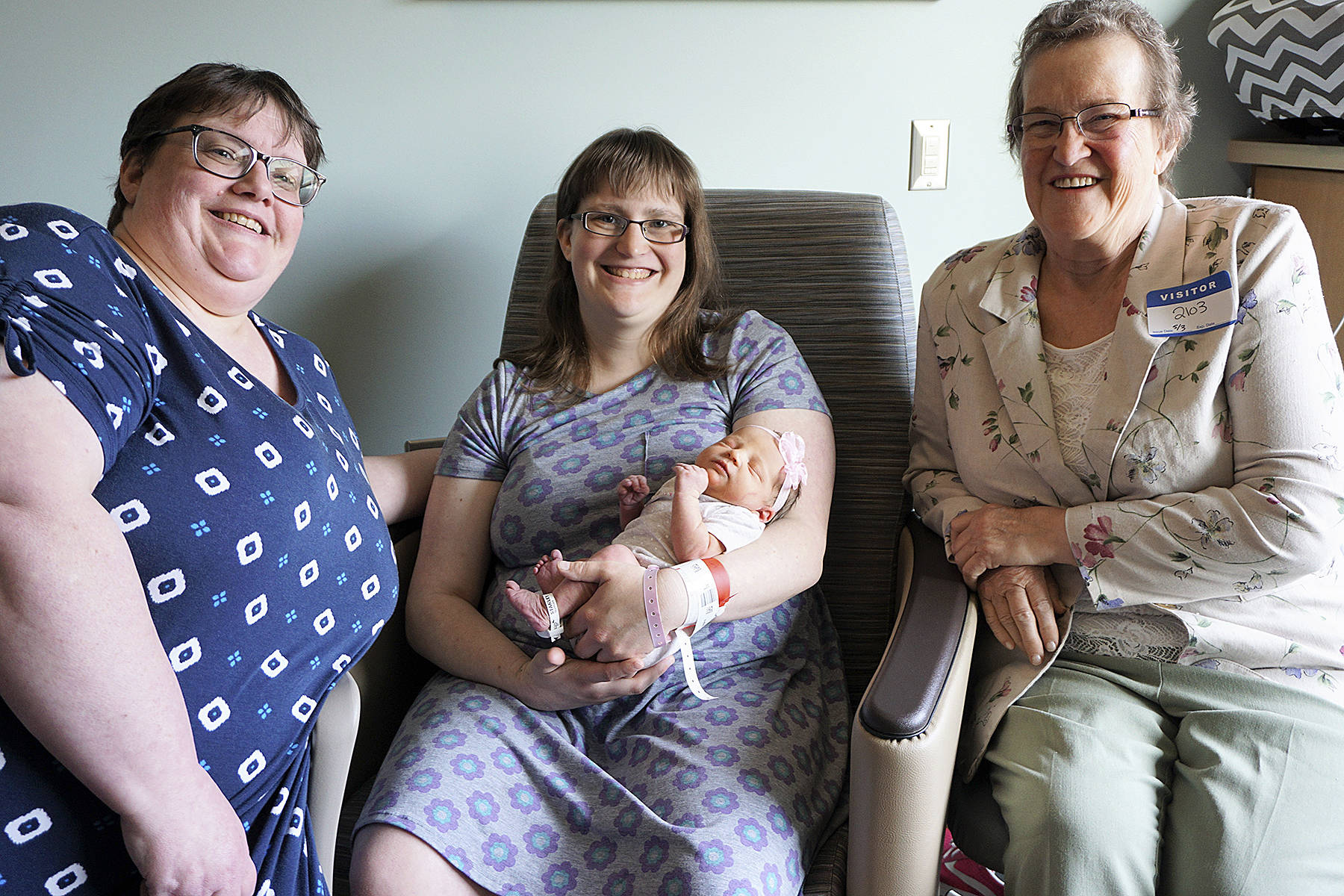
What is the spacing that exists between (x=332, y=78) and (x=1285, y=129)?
1.97 metres

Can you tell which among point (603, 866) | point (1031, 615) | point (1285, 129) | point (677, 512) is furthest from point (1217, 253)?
point (603, 866)

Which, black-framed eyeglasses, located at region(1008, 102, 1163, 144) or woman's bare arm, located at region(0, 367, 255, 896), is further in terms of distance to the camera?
black-framed eyeglasses, located at region(1008, 102, 1163, 144)

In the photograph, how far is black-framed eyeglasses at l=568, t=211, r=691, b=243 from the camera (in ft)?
5.08

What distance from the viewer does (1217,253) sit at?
131 cm

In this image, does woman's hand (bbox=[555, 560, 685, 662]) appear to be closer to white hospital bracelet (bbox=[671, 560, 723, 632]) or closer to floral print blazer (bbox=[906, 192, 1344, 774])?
white hospital bracelet (bbox=[671, 560, 723, 632])

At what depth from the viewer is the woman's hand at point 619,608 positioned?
128 centimetres

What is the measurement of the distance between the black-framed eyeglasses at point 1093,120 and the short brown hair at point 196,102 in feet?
3.42

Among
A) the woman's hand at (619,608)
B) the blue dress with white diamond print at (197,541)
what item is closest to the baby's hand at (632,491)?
the woman's hand at (619,608)

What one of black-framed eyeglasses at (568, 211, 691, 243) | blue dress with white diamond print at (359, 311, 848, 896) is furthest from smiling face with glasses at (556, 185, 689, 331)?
blue dress with white diamond print at (359, 311, 848, 896)

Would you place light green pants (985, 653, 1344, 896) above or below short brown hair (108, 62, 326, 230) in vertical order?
below

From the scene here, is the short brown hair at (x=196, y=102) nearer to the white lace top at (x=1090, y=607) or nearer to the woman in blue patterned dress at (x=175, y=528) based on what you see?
the woman in blue patterned dress at (x=175, y=528)

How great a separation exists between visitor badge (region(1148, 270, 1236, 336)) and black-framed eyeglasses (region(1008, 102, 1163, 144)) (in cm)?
23

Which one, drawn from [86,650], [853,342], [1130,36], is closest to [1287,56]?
[1130,36]

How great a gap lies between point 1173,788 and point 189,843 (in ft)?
3.79
